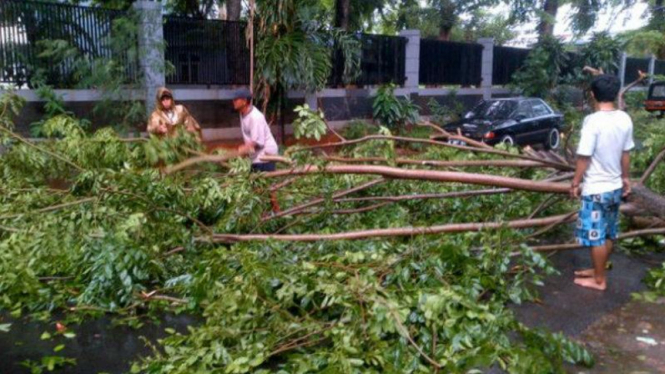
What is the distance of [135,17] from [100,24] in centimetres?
62

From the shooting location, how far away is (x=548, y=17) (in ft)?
81.5

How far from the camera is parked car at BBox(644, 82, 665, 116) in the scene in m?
23.0

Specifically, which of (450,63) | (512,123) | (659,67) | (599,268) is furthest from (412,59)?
(659,67)

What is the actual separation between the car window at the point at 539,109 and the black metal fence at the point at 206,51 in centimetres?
672

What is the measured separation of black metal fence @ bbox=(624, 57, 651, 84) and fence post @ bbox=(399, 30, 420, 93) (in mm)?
15152

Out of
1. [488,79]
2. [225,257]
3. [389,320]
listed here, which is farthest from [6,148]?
[488,79]

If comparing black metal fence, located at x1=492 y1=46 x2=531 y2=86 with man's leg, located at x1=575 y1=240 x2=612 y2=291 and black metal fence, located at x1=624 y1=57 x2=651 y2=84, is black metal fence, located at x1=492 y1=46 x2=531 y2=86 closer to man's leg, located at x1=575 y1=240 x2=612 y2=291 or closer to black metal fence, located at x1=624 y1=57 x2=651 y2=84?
black metal fence, located at x1=624 y1=57 x2=651 y2=84

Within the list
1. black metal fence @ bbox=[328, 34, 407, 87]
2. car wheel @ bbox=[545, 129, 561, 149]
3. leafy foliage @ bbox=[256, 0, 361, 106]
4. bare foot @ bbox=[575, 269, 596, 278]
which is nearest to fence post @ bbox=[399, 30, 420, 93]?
black metal fence @ bbox=[328, 34, 407, 87]

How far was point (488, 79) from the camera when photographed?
867 inches

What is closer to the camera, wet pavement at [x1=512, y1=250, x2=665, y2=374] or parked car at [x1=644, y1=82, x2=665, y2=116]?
wet pavement at [x1=512, y1=250, x2=665, y2=374]

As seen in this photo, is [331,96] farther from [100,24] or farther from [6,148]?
[6,148]

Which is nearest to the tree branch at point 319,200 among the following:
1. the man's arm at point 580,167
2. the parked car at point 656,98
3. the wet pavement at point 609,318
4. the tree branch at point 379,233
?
the tree branch at point 379,233

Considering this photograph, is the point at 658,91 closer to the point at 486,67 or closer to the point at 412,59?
the point at 486,67

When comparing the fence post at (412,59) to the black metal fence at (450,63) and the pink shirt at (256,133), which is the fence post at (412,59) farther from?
the pink shirt at (256,133)
